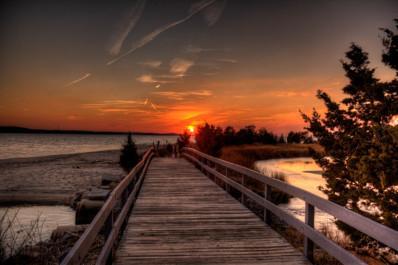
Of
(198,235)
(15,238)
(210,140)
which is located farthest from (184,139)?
(198,235)

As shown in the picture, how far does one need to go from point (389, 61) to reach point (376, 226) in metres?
8.87

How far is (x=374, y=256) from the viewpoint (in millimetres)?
10391

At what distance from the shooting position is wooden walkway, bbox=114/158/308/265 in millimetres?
5273

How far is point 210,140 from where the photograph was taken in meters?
30.0

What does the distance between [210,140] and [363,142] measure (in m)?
19.7

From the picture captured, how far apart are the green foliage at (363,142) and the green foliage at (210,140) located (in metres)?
16.4

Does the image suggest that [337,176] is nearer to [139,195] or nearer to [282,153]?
[139,195]

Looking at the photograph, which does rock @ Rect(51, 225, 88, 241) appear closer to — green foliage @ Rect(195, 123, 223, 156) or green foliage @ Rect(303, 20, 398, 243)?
Answer: green foliage @ Rect(303, 20, 398, 243)

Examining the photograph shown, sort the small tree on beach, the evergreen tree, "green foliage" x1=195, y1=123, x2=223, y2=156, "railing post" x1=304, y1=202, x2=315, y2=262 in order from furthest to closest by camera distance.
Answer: the evergreen tree
the small tree on beach
"green foliage" x1=195, y1=123, x2=223, y2=156
"railing post" x1=304, y1=202, x2=315, y2=262

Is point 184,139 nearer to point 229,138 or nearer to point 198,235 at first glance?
point 229,138

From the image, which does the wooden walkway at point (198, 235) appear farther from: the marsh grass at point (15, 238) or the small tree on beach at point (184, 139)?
the small tree on beach at point (184, 139)

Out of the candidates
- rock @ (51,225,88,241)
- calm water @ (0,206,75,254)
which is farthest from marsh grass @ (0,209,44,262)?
rock @ (51,225,88,241)

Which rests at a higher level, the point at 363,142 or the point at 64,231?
the point at 363,142

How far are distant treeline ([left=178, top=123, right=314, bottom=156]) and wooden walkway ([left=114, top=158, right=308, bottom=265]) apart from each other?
6.40m
